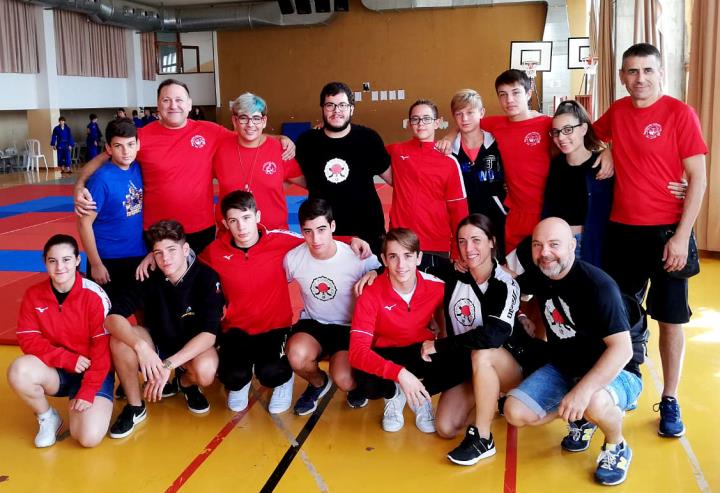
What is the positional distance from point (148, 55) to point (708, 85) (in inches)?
905

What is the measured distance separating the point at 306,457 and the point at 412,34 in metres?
21.0

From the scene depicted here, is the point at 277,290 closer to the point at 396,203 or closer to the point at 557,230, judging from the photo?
the point at 396,203

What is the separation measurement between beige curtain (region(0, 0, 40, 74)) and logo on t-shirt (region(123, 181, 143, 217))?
17486 millimetres

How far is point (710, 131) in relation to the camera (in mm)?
7500

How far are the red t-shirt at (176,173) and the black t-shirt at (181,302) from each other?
62 cm

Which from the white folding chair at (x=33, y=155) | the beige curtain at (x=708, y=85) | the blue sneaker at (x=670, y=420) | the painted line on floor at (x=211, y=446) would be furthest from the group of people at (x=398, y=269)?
the white folding chair at (x=33, y=155)

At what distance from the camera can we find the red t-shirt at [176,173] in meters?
4.69

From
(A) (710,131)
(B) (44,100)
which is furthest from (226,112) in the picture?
(A) (710,131)

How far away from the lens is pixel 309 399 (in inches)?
173

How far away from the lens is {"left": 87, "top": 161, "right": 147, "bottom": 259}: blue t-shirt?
4.44 m

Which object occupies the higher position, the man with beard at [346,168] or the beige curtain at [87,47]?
the beige curtain at [87,47]

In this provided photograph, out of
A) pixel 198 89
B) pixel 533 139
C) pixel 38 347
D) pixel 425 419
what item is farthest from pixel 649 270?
pixel 198 89

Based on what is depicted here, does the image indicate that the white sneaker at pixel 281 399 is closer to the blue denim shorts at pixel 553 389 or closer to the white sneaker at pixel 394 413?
the white sneaker at pixel 394 413

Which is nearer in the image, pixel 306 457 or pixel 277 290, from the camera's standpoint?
pixel 306 457
